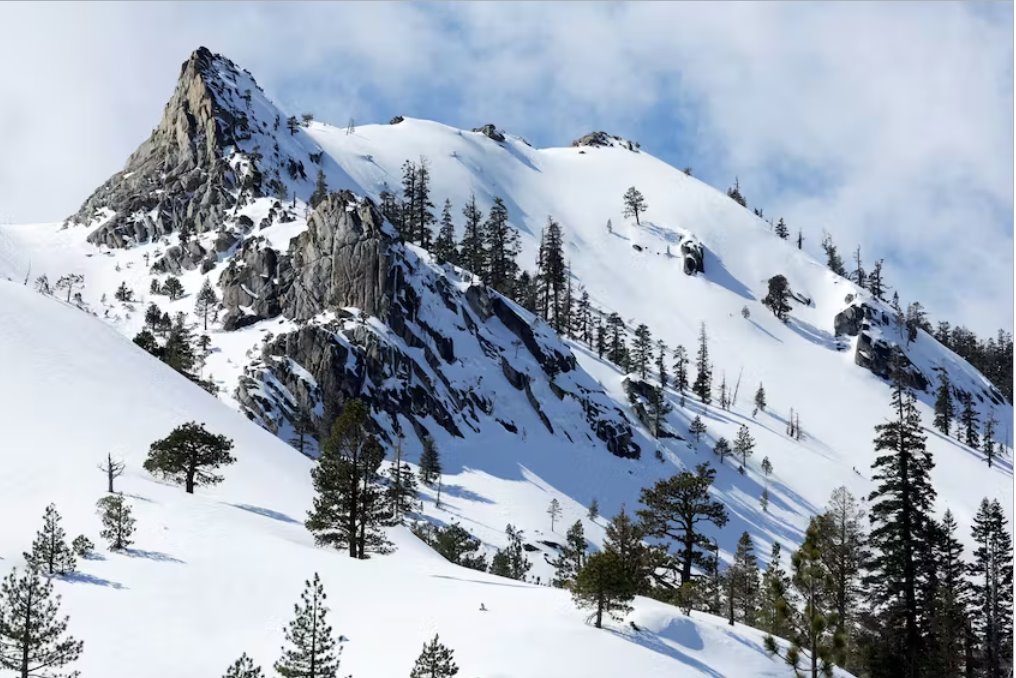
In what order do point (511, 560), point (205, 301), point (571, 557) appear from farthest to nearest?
point (205, 301) < point (571, 557) < point (511, 560)

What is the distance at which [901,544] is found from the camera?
106 feet

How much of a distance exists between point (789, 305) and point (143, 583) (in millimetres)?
155437

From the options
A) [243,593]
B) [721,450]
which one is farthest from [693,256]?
[243,593]

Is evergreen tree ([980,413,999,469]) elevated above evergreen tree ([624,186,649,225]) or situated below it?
below

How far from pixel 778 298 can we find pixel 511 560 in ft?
390

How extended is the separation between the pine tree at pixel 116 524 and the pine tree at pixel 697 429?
271 ft

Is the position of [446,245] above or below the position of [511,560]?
above

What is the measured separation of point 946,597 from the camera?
35.6m

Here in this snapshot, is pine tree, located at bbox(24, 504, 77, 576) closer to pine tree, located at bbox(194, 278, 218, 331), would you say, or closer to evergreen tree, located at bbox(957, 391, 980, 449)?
pine tree, located at bbox(194, 278, 218, 331)

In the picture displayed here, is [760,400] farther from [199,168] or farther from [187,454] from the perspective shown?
[187,454]

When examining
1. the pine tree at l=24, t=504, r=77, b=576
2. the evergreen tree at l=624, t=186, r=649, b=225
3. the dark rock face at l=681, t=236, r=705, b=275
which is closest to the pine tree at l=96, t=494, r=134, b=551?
the pine tree at l=24, t=504, r=77, b=576

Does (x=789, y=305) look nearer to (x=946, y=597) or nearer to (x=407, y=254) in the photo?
(x=407, y=254)

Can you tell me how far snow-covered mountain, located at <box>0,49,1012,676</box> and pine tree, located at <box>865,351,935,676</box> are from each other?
622cm

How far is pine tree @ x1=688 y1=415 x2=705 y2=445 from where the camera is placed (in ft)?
345
